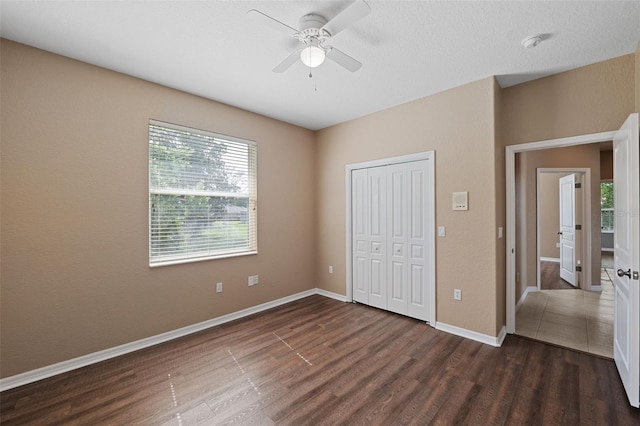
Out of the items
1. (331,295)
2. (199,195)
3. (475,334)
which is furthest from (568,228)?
(199,195)

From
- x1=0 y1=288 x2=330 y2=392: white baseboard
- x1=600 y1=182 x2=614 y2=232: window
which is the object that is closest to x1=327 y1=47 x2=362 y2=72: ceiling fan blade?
x1=0 y1=288 x2=330 y2=392: white baseboard

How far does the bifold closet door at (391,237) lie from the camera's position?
3465 millimetres

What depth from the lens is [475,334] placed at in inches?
116

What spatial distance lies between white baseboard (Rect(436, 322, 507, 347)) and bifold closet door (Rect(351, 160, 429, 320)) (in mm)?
257

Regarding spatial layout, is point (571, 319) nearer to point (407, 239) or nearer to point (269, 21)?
point (407, 239)

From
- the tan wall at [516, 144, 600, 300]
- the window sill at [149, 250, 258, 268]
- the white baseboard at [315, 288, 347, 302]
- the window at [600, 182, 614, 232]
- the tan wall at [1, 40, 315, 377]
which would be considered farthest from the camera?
the window at [600, 182, 614, 232]

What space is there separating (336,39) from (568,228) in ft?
18.6

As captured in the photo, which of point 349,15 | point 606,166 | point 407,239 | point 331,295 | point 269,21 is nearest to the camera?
point 349,15

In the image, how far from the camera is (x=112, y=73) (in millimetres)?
2672

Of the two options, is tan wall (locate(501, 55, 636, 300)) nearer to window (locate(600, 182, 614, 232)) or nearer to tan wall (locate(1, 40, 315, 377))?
tan wall (locate(1, 40, 315, 377))

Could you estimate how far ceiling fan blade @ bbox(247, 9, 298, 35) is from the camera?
6.05 ft

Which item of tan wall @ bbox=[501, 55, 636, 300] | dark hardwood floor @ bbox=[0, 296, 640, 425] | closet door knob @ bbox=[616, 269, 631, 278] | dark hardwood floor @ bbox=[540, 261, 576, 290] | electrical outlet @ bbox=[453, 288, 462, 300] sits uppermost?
tan wall @ bbox=[501, 55, 636, 300]

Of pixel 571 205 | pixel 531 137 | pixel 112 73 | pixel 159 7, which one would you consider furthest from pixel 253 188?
pixel 571 205

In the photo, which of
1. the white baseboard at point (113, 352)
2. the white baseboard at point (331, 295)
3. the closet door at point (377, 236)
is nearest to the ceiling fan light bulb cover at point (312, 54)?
the closet door at point (377, 236)
